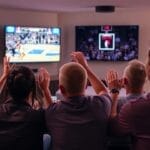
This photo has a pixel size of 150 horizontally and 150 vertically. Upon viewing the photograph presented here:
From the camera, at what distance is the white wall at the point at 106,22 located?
26.4 feet

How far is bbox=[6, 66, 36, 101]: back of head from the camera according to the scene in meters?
2.21

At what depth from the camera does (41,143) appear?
2.25 meters

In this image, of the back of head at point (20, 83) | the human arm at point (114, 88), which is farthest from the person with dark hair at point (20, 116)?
the human arm at point (114, 88)

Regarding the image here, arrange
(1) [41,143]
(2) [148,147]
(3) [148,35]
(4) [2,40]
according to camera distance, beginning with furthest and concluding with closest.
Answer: (3) [148,35] → (4) [2,40] → (1) [41,143] → (2) [148,147]

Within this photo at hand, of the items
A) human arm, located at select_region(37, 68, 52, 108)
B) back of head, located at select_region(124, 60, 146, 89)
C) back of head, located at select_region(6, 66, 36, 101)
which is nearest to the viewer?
back of head, located at select_region(6, 66, 36, 101)

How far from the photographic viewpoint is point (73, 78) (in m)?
2.16

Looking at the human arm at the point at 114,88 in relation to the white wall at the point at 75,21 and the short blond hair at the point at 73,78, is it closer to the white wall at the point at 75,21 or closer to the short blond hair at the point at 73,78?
the short blond hair at the point at 73,78

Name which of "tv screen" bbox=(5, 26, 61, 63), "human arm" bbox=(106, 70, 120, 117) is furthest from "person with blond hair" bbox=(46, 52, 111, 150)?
"tv screen" bbox=(5, 26, 61, 63)

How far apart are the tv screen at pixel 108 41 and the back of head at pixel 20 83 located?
19.6 ft

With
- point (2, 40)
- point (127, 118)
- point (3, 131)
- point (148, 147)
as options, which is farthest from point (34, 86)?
point (2, 40)

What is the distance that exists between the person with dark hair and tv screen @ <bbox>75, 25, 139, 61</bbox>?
597 cm

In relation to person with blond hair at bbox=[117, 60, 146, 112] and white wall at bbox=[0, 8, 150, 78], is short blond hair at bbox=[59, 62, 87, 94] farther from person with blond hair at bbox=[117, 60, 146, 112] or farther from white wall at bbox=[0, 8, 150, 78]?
white wall at bbox=[0, 8, 150, 78]

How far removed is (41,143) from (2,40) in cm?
549

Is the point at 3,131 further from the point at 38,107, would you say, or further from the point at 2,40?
the point at 2,40
